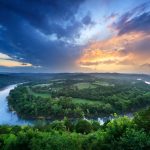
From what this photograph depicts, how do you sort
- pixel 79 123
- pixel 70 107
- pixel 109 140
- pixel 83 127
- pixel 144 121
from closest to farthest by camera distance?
pixel 109 140
pixel 144 121
pixel 83 127
pixel 79 123
pixel 70 107

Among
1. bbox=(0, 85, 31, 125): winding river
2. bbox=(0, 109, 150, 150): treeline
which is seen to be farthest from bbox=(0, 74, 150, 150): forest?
bbox=(0, 85, 31, 125): winding river

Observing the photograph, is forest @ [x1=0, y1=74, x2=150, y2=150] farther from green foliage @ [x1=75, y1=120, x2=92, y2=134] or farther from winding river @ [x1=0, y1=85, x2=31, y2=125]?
winding river @ [x1=0, y1=85, x2=31, y2=125]

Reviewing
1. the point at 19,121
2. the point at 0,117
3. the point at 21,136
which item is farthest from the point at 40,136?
the point at 0,117

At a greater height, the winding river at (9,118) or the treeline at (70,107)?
the treeline at (70,107)

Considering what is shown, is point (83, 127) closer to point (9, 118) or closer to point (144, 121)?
point (144, 121)

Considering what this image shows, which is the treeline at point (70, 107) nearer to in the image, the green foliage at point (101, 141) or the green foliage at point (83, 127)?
the green foliage at point (83, 127)

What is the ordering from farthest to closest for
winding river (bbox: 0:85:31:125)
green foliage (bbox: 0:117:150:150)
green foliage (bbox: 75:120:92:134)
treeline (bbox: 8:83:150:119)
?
treeline (bbox: 8:83:150:119) → winding river (bbox: 0:85:31:125) → green foliage (bbox: 75:120:92:134) → green foliage (bbox: 0:117:150:150)

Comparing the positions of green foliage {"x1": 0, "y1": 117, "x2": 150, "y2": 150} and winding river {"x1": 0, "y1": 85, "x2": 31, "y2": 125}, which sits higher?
green foliage {"x1": 0, "y1": 117, "x2": 150, "y2": 150}

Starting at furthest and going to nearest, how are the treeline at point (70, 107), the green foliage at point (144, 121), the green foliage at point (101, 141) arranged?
the treeline at point (70, 107) → the green foliage at point (144, 121) → the green foliage at point (101, 141)

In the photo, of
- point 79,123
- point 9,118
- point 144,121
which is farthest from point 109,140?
point 9,118

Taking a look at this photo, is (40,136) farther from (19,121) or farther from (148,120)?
(19,121)

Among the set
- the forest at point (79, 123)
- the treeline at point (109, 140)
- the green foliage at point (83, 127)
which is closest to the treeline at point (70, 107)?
the forest at point (79, 123)

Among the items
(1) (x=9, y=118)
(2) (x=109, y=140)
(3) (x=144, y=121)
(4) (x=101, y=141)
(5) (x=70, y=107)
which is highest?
(3) (x=144, y=121)
